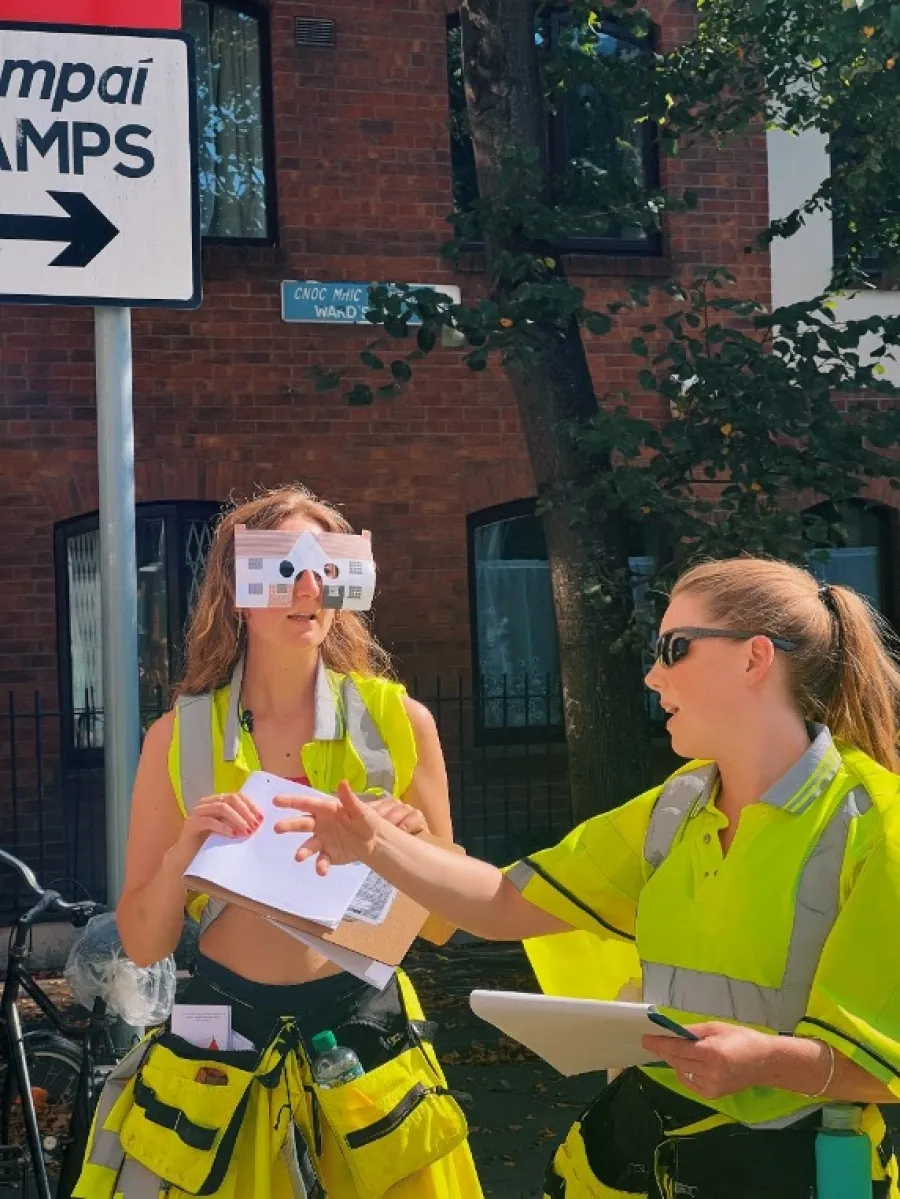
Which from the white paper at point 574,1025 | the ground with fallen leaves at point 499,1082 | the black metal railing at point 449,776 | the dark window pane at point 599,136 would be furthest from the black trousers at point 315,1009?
the dark window pane at point 599,136

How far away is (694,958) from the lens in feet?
7.79

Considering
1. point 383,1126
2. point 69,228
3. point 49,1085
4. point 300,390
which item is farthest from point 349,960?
point 300,390

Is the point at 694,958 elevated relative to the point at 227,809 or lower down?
lower down

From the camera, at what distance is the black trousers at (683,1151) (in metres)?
2.31

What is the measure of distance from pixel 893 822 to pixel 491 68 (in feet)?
20.4

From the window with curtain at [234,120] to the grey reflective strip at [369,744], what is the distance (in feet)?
28.8

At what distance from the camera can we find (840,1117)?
2.24 meters

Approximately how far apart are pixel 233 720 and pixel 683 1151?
111 centimetres

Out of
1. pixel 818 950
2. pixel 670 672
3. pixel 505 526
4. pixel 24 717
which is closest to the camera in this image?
pixel 818 950

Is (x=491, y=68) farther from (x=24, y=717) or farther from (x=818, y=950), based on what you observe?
(x=818, y=950)

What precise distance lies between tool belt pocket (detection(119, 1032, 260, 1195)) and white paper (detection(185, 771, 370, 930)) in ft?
1.13

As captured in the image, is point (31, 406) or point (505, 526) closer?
point (31, 406)

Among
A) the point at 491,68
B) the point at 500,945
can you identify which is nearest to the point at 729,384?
the point at 491,68

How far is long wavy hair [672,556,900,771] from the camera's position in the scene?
2490 millimetres
